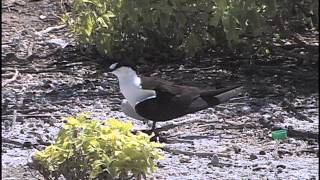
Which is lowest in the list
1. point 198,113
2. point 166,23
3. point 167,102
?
point 198,113

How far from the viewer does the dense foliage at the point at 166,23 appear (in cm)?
820

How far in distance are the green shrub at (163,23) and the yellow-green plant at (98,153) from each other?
3.58 metres

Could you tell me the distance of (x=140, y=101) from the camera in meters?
6.65

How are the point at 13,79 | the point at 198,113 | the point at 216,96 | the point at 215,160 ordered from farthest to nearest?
the point at 13,79 < the point at 198,113 < the point at 216,96 < the point at 215,160

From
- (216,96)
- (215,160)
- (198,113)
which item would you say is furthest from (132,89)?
(215,160)

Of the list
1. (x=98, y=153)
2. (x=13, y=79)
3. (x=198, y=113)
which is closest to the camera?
(x=98, y=153)

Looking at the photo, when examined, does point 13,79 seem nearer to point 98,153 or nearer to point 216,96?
point 216,96

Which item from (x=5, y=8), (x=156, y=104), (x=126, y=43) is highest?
(x=5, y=8)

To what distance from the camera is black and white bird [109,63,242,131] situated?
6625 millimetres

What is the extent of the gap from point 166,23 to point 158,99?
82.1 inches

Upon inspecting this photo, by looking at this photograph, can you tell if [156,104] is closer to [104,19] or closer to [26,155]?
[26,155]

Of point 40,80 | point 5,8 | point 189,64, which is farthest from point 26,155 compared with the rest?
point 5,8

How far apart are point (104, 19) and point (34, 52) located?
1.70m

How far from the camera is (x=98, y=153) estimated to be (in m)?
4.14
